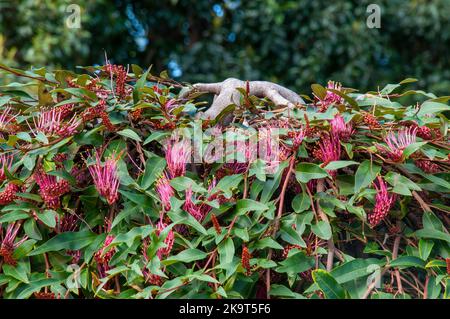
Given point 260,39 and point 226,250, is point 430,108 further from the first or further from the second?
point 260,39

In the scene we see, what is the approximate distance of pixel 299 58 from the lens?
5.27 m

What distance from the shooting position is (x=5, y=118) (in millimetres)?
1522

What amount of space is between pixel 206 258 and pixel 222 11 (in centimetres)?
456

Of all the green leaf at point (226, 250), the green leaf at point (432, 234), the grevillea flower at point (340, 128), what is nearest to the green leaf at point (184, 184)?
the green leaf at point (226, 250)

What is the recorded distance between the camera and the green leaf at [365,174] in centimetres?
128

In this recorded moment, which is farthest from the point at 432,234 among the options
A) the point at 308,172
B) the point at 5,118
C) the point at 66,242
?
the point at 5,118

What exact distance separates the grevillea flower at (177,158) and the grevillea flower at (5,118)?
0.41 metres

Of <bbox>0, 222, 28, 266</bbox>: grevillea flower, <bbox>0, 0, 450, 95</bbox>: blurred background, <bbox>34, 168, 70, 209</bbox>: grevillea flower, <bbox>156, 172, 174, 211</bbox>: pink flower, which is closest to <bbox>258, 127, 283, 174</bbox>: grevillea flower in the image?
<bbox>156, 172, 174, 211</bbox>: pink flower

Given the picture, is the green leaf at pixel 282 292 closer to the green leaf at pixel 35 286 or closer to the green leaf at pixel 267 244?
the green leaf at pixel 267 244

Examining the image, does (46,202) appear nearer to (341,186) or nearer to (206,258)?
(206,258)

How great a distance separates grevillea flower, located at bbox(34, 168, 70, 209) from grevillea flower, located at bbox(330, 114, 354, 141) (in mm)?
581

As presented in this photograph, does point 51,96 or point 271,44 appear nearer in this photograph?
point 51,96

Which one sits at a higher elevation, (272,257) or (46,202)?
(46,202)
